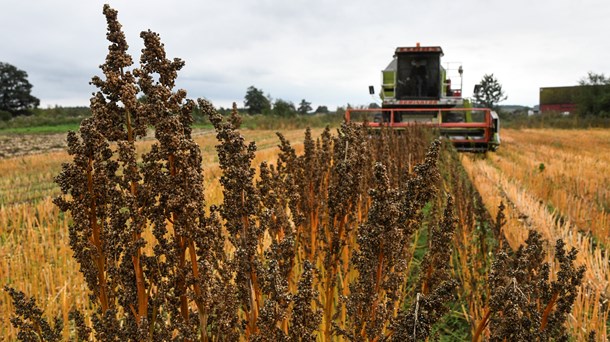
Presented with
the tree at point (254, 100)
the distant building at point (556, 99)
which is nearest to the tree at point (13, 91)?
the tree at point (254, 100)

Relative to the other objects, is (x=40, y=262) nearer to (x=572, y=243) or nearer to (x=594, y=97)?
(x=572, y=243)

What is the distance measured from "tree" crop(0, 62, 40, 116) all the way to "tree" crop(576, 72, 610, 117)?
77742mm

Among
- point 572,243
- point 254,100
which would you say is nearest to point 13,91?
point 254,100

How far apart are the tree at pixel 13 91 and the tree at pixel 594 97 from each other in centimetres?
7774

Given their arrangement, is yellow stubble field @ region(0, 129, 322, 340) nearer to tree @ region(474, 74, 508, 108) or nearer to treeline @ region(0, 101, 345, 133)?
treeline @ region(0, 101, 345, 133)

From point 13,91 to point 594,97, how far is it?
7983 centimetres

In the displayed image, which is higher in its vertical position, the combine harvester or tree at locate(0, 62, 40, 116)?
tree at locate(0, 62, 40, 116)

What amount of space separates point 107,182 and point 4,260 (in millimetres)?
3588

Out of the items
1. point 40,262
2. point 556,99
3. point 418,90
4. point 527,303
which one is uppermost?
point 556,99

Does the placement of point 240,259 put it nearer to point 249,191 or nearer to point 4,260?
point 249,191

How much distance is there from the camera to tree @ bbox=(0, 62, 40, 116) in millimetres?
69062

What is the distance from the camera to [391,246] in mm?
1191

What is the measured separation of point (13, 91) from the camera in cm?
6956

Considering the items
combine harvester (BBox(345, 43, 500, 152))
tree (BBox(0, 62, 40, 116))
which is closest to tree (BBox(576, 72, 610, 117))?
combine harvester (BBox(345, 43, 500, 152))
